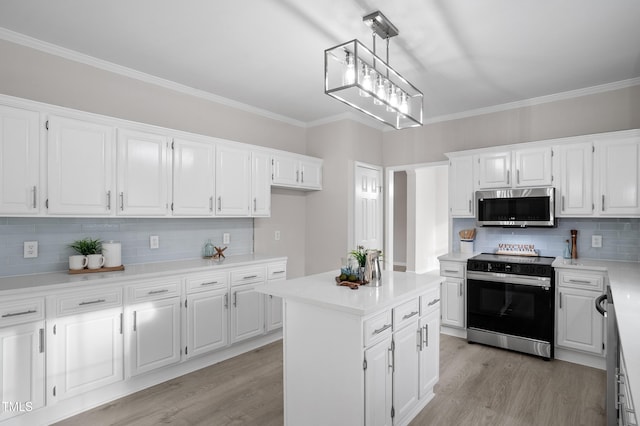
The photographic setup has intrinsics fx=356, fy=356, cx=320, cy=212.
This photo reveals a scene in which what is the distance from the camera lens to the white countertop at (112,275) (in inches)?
92.4

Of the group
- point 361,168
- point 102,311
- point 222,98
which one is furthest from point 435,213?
point 102,311

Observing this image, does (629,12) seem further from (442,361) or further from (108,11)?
(108,11)

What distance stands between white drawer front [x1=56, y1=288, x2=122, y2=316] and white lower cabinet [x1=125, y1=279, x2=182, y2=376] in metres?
0.12

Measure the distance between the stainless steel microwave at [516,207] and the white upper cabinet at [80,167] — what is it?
377 centimetres

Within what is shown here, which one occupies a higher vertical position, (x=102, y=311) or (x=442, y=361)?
(x=102, y=311)

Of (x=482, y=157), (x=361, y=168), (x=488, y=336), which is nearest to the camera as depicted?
(x=488, y=336)

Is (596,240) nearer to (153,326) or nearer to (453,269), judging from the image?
(453,269)

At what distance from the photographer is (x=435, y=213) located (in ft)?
27.5

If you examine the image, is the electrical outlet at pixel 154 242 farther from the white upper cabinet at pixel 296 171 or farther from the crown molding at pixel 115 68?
the crown molding at pixel 115 68

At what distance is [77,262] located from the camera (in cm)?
280

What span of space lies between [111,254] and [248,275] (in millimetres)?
1249

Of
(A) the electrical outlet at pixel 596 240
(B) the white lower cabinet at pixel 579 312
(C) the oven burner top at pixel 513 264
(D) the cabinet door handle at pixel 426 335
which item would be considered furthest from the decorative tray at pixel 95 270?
(A) the electrical outlet at pixel 596 240

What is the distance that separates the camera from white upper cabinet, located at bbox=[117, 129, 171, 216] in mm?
2951

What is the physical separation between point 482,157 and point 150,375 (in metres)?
4.03
